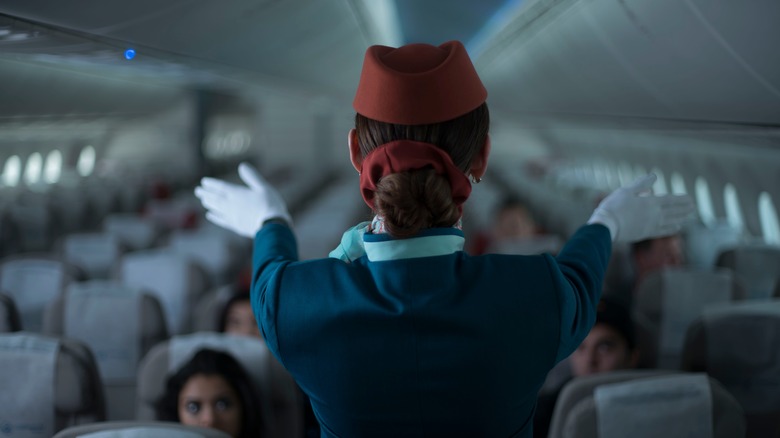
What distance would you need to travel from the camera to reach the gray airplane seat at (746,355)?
2.86 m

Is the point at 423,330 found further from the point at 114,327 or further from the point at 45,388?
the point at 114,327

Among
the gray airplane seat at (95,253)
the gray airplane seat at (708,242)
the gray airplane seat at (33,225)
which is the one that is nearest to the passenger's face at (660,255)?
the gray airplane seat at (708,242)

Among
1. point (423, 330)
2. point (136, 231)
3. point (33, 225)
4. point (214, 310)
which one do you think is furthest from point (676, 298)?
point (33, 225)

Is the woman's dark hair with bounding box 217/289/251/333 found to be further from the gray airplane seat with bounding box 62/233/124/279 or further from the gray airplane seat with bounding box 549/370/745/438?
the gray airplane seat with bounding box 62/233/124/279

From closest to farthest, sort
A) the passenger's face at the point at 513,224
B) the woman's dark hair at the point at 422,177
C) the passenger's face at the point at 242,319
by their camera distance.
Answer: the woman's dark hair at the point at 422,177, the passenger's face at the point at 242,319, the passenger's face at the point at 513,224

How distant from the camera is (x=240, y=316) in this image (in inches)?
153

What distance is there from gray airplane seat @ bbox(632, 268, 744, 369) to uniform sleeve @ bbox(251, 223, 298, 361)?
283cm

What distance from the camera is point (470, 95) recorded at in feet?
4.75

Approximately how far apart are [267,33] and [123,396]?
253 cm

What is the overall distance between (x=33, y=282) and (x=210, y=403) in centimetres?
243

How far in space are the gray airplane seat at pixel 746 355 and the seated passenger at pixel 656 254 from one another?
201 centimetres

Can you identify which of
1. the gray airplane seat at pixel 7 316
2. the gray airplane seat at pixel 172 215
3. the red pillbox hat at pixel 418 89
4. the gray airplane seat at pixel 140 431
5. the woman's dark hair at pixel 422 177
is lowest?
the gray airplane seat at pixel 140 431

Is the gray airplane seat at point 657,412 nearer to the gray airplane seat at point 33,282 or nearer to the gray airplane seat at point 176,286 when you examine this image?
the gray airplane seat at point 176,286

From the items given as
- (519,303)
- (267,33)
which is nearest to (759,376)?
(519,303)
